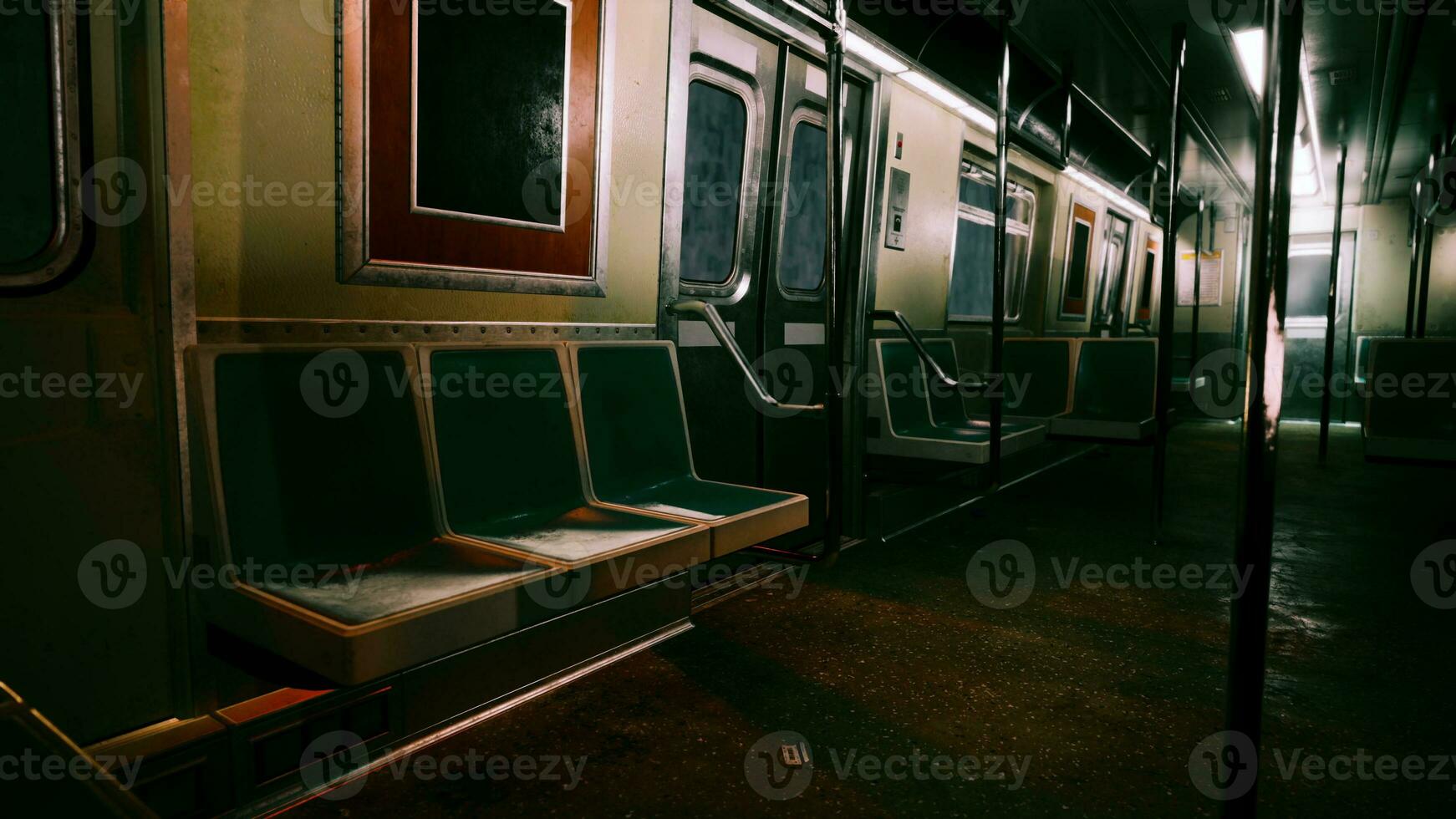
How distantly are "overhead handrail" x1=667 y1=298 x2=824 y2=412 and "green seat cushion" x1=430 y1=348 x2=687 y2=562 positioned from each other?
20.6 inches

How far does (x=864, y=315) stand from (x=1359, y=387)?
314cm

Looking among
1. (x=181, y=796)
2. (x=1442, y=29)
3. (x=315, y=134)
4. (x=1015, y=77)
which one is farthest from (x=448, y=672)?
(x=1442, y=29)

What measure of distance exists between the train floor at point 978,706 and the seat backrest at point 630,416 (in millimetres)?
606

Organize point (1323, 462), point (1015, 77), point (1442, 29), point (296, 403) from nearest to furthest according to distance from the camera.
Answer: point (296, 403), point (1442, 29), point (1015, 77), point (1323, 462)

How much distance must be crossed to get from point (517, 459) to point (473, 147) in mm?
884

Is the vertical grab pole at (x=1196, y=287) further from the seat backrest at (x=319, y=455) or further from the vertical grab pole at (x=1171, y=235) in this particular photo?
the seat backrest at (x=319, y=455)

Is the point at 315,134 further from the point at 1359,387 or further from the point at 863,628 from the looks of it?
the point at 1359,387

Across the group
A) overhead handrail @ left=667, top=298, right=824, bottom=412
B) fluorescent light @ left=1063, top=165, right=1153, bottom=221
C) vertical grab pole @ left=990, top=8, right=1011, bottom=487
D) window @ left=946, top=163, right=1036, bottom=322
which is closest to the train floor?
vertical grab pole @ left=990, top=8, right=1011, bottom=487

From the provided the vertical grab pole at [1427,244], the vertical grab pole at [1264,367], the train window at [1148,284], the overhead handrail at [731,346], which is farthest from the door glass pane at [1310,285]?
the vertical grab pole at [1264,367]

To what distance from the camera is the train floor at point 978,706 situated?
5.94 ft

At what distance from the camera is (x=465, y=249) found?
2252mm

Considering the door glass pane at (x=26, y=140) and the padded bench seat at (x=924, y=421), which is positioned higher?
the door glass pane at (x=26, y=140)

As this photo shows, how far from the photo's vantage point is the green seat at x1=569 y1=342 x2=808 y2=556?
2287mm

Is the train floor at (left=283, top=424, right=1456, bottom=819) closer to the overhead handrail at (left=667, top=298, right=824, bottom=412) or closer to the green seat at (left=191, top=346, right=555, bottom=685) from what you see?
the green seat at (left=191, top=346, right=555, bottom=685)
